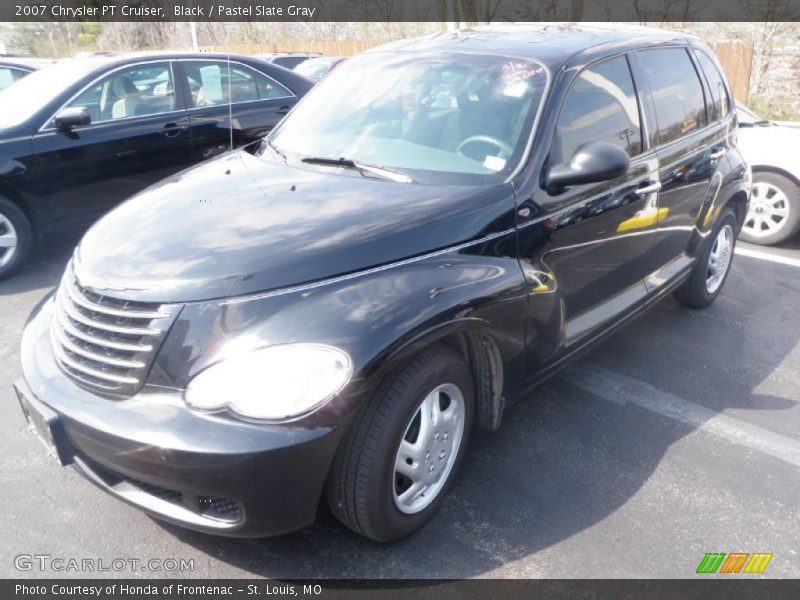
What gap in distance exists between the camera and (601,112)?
3.38 meters

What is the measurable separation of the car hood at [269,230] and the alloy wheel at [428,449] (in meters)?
0.59

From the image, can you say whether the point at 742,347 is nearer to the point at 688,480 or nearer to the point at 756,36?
the point at 688,480

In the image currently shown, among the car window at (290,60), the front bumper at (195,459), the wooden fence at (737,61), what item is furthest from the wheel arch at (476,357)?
the wooden fence at (737,61)

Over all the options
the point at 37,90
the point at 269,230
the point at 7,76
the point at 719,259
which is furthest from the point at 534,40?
the point at 7,76

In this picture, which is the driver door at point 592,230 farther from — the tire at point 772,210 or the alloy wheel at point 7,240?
the alloy wheel at point 7,240

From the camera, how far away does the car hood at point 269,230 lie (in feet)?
7.54

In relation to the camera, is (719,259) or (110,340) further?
(719,259)

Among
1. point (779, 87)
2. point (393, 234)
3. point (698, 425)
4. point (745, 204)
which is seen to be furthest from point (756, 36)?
point (393, 234)

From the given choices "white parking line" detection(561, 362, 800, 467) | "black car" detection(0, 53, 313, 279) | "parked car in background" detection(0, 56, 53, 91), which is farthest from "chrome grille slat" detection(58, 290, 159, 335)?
"parked car in background" detection(0, 56, 53, 91)

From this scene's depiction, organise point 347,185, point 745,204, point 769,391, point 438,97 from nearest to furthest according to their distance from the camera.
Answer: point 347,185 → point 438,97 → point 769,391 → point 745,204

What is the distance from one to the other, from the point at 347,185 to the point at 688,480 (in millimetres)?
2009

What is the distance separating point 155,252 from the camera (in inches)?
96.3

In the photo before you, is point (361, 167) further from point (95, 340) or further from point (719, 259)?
point (719, 259)

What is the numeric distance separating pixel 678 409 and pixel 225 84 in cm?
492
